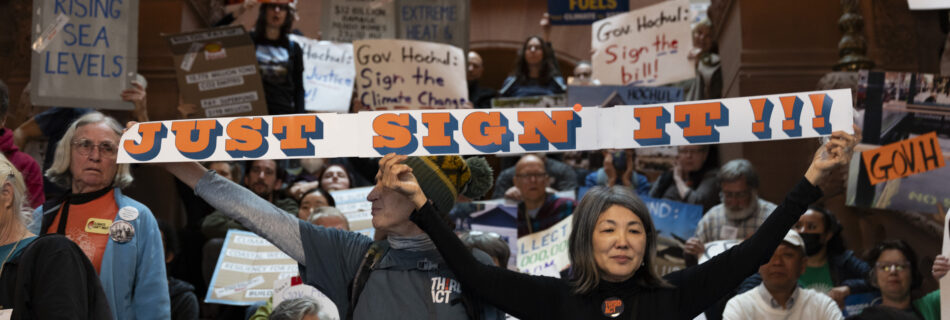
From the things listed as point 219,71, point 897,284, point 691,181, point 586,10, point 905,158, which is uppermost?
point 586,10

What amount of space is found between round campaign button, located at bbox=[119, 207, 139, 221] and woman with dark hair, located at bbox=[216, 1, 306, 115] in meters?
4.32

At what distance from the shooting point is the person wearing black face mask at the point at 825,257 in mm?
6719

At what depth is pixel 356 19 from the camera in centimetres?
956

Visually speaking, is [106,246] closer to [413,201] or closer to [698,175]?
[413,201]

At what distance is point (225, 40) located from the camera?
8.12 metres

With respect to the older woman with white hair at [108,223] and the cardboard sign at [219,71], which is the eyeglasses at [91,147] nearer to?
the older woman with white hair at [108,223]

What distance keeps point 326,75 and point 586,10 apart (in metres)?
2.55

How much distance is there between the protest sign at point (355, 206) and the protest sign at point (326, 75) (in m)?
1.84

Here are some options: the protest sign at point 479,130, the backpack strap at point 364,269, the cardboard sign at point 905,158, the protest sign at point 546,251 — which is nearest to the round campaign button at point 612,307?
the protest sign at point 479,130

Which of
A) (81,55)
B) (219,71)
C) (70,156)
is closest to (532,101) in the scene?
(219,71)

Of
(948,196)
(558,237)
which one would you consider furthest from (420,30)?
(948,196)

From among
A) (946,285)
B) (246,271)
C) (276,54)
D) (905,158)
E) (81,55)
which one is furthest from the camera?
(276,54)

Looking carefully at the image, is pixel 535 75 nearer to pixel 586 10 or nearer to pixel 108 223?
pixel 586 10

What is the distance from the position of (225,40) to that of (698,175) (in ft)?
11.6
